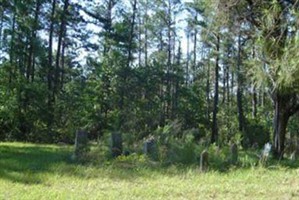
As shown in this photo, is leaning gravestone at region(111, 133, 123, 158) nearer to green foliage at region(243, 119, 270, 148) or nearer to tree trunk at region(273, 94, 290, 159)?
tree trunk at region(273, 94, 290, 159)

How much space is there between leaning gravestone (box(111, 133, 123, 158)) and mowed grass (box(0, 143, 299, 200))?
1218 millimetres

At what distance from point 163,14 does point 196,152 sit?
3120 centimetres

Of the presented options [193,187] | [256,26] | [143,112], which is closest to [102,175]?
[193,187]

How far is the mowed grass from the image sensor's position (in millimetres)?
7234

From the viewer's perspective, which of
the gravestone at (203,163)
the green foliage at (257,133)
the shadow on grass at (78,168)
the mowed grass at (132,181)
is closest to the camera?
the mowed grass at (132,181)

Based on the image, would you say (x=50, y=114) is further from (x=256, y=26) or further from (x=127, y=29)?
(x=256, y=26)

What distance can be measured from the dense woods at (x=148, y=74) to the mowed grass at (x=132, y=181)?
2.63 metres

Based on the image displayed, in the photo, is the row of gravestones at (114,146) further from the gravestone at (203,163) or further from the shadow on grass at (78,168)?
the gravestone at (203,163)

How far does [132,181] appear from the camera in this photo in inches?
349

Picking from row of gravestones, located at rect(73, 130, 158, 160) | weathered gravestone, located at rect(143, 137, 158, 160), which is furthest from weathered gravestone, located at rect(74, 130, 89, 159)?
weathered gravestone, located at rect(143, 137, 158, 160)

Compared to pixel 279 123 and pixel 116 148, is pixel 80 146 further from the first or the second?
pixel 279 123

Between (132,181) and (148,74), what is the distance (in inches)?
1196

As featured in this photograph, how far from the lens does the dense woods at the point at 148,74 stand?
13.1 m

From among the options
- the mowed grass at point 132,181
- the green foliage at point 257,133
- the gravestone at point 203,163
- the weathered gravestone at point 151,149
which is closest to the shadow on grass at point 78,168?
the mowed grass at point 132,181
